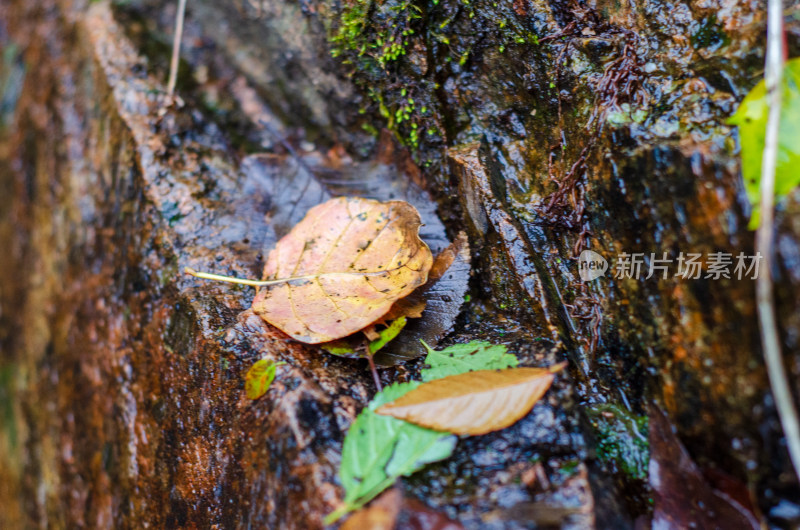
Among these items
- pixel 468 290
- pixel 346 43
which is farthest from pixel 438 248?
pixel 346 43

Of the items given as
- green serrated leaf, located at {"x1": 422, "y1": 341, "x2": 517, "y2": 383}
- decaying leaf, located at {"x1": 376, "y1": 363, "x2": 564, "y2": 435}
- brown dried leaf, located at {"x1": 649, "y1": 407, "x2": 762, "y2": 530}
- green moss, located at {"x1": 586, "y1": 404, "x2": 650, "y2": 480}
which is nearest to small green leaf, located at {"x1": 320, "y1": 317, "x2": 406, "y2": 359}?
green serrated leaf, located at {"x1": 422, "y1": 341, "x2": 517, "y2": 383}

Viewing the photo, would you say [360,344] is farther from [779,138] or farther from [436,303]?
[779,138]

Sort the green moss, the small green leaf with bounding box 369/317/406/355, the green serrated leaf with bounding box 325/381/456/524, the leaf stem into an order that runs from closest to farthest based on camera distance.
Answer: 1. the green serrated leaf with bounding box 325/381/456/524
2. the green moss
3. the small green leaf with bounding box 369/317/406/355
4. the leaf stem

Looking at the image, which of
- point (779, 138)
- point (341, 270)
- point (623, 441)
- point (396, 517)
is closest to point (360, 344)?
point (341, 270)

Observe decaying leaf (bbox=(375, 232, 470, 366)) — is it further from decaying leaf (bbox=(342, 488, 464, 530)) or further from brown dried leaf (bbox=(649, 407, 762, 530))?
brown dried leaf (bbox=(649, 407, 762, 530))

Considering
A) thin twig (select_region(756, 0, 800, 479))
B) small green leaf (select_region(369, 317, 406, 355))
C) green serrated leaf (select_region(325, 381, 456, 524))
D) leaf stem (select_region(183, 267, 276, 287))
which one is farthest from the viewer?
leaf stem (select_region(183, 267, 276, 287))

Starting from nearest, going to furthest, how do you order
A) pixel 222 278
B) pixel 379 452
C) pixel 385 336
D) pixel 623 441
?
pixel 379 452, pixel 623 441, pixel 385 336, pixel 222 278
